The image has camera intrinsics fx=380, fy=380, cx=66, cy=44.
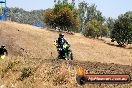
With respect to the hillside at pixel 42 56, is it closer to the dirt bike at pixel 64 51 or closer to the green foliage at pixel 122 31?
the dirt bike at pixel 64 51

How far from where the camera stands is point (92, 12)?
139500 millimetres

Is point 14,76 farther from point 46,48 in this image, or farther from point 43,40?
point 43,40

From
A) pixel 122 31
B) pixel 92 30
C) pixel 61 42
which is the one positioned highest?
pixel 61 42

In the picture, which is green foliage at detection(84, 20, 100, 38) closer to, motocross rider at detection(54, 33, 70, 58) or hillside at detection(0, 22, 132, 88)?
hillside at detection(0, 22, 132, 88)

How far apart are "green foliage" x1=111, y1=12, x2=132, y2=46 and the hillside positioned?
7.50 metres

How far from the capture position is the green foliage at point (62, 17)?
75812 mm

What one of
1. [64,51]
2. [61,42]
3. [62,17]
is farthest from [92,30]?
[61,42]

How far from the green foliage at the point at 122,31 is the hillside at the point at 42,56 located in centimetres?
750

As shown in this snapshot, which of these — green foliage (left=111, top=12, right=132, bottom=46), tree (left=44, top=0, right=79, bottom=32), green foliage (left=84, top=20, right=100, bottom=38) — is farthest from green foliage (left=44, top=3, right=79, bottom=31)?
green foliage (left=84, top=20, right=100, bottom=38)

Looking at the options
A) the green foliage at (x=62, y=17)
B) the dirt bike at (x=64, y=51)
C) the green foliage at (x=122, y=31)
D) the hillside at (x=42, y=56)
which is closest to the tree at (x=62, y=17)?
the green foliage at (x=62, y=17)

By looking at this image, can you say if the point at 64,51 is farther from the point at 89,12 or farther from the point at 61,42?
the point at 89,12

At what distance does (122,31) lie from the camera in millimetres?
71875

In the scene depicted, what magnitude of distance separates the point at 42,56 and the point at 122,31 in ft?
91.6

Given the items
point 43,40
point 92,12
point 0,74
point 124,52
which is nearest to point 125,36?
point 124,52
